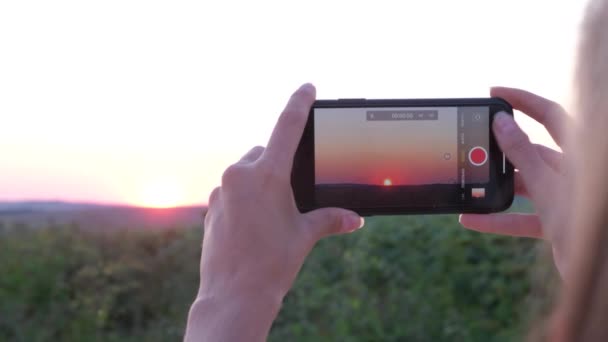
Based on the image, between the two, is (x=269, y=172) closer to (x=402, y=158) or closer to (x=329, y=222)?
(x=329, y=222)

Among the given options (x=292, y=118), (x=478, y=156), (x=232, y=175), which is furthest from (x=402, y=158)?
(x=232, y=175)

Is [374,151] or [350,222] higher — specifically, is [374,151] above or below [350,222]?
above

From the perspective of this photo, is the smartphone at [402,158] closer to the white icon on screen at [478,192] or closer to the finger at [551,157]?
the white icon on screen at [478,192]

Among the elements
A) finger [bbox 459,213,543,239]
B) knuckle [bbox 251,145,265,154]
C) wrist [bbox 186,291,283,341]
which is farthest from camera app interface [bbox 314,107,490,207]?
wrist [bbox 186,291,283,341]

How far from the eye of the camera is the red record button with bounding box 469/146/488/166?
65.9 inches

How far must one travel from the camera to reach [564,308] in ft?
2.02

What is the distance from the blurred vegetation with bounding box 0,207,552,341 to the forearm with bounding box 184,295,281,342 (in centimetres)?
262

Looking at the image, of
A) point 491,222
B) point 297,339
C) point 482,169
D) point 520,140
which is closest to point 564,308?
point 520,140

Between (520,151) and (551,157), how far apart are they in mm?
52

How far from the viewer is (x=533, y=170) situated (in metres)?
1.28

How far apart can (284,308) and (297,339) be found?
0.24m

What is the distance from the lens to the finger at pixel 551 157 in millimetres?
1330

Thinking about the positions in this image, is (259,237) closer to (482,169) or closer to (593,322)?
(482,169)

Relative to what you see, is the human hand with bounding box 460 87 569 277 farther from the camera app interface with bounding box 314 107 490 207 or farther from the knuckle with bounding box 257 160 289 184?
the knuckle with bounding box 257 160 289 184
